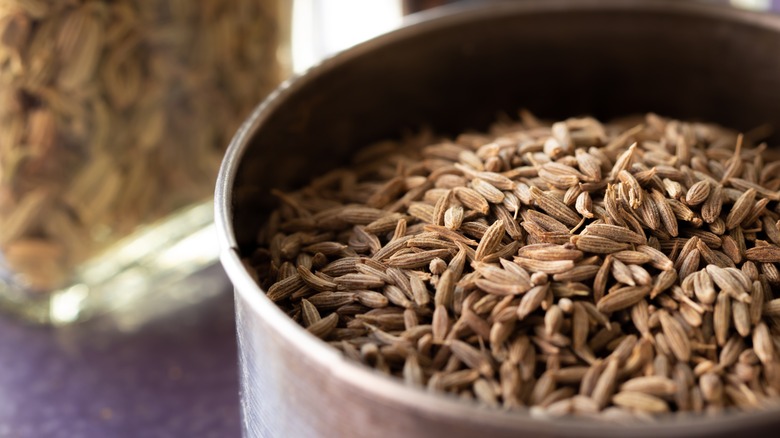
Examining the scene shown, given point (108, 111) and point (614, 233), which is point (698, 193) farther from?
point (108, 111)

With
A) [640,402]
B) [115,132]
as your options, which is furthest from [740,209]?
[115,132]

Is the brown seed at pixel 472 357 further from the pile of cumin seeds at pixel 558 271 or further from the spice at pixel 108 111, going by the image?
the spice at pixel 108 111

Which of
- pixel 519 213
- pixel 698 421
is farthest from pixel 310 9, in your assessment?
pixel 698 421

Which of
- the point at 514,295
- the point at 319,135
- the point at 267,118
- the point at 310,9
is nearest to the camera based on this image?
the point at 514,295

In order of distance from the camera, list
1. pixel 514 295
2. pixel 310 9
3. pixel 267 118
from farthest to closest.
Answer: pixel 310 9 < pixel 267 118 < pixel 514 295

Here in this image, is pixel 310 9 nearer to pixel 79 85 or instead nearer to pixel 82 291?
pixel 79 85

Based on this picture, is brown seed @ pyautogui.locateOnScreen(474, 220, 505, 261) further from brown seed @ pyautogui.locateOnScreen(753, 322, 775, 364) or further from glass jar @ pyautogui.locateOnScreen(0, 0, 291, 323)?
glass jar @ pyautogui.locateOnScreen(0, 0, 291, 323)

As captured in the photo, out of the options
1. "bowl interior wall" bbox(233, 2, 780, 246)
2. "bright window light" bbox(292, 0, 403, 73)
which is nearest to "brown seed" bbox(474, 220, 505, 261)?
"bowl interior wall" bbox(233, 2, 780, 246)
